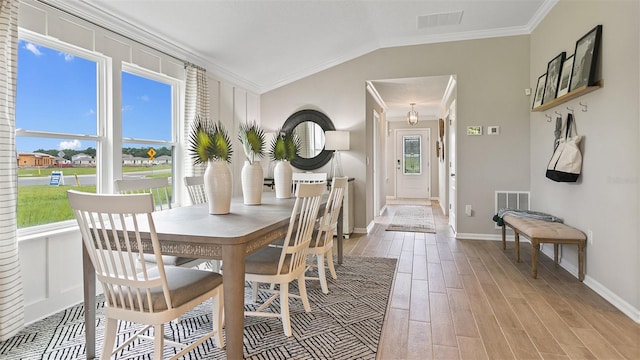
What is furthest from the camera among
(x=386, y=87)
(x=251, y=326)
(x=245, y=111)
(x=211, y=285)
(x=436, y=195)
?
(x=436, y=195)

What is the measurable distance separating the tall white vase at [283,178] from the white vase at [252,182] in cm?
36

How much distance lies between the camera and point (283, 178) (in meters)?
3.05

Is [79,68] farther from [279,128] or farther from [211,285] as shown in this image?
[279,128]

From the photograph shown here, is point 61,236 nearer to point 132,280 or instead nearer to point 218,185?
point 218,185

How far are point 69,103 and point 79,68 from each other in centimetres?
31

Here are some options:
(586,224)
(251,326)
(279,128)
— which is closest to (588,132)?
(586,224)

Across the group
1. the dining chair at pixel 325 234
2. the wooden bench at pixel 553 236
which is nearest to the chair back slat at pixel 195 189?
the dining chair at pixel 325 234

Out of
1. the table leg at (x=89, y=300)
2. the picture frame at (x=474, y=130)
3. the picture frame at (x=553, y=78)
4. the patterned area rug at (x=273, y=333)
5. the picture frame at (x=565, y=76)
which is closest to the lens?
the table leg at (x=89, y=300)

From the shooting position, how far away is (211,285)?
68.5 inches

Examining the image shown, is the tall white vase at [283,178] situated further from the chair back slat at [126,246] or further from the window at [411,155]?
the window at [411,155]

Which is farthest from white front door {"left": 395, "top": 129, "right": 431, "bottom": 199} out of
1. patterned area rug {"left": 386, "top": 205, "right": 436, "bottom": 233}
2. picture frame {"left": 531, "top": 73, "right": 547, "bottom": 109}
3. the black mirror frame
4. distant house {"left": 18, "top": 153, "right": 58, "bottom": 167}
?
distant house {"left": 18, "top": 153, "right": 58, "bottom": 167}

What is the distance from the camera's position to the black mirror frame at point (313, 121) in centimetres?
534

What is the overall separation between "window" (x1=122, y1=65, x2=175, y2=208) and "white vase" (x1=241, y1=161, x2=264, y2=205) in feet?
4.37

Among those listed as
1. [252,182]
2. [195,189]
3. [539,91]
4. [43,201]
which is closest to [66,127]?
[43,201]
